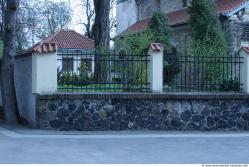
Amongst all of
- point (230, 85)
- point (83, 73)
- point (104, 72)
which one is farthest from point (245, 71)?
point (83, 73)

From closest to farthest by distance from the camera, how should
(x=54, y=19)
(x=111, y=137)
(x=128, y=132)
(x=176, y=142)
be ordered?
(x=176, y=142)
(x=111, y=137)
(x=128, y=132)
(x=54, y=19)

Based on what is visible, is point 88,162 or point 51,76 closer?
point 88,162

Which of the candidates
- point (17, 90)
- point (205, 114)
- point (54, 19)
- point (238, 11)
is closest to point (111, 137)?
point (205, 114)

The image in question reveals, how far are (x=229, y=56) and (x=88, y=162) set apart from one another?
9.21 m

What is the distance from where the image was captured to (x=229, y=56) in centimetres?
1833

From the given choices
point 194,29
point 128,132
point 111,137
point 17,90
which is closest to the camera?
point 111,137

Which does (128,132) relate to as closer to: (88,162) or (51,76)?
(51,76)

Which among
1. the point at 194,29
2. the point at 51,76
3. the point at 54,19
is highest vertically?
the point at 54,19

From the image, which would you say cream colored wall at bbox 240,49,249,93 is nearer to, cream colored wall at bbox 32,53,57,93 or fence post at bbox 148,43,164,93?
fence post at bbox 148,43,164,93

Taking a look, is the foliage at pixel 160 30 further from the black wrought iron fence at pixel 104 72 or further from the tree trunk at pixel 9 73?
the tree trunk at pixel 9 73

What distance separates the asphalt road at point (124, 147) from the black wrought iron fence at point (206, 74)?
7.37ft

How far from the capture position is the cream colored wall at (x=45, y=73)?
1667 centimetres

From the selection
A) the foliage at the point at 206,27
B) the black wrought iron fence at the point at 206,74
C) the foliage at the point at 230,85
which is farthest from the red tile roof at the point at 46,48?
the foliage at the point at 206,27

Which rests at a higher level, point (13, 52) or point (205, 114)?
point (13, 52)
